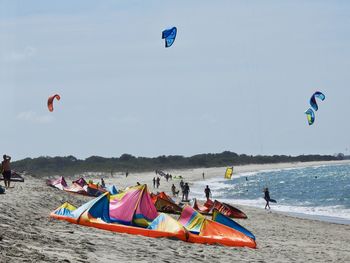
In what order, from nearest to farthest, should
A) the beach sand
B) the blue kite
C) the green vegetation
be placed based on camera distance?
the beach sand
the blue kite
the green vegetation

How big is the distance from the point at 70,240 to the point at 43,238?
1.51 feet

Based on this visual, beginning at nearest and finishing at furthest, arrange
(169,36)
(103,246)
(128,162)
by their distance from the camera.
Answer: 1. (103,246)
2. (169,36)
3. (128,162)

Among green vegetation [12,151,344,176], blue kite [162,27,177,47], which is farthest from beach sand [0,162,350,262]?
green vegetation [12,151,344,176]

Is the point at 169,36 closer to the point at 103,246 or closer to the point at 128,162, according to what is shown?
the point at 103,246

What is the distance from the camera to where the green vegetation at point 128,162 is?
96750mm

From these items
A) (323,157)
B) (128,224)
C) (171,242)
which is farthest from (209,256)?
(323,157)

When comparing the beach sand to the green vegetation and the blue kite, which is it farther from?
the green vegetation

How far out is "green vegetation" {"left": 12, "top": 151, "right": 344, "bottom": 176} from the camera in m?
96.8

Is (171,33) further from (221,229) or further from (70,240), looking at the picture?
(70,240)

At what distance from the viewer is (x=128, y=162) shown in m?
114

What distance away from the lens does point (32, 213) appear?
483 inches

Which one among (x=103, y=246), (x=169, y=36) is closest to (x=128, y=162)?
(x=169, y=36)

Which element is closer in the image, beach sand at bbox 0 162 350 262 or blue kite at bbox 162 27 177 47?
beach sand at bbox 0 162 350 262

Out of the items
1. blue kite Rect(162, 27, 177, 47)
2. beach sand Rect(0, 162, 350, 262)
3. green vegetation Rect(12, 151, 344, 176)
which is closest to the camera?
beach sand Rect(0, 162, 350, 262)
